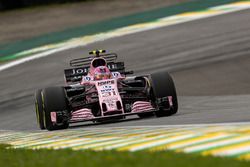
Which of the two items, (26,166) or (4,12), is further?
(4,12)

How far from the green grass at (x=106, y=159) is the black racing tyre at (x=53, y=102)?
5080mm

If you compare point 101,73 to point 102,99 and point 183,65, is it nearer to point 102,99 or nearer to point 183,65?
point 102,99

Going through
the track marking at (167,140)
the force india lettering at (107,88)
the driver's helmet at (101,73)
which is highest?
the driver's helmet at (101,73)

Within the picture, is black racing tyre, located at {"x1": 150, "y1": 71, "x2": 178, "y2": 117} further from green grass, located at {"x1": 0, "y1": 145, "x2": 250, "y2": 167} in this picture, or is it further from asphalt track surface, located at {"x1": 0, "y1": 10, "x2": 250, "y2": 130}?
green grass, located at {"x1": 0, "y1": 145, "x2": 250, "y2": 167}

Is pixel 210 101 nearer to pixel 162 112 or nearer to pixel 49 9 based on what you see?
pixel 162 112

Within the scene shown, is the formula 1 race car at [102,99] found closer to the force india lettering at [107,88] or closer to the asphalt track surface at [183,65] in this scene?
the force india lettering at [107,88]

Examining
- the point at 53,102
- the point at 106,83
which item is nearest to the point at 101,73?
the point at 106,83

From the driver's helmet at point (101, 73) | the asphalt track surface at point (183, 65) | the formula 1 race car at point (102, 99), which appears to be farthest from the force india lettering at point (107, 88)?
the asphalt track surface at point (183, 65)

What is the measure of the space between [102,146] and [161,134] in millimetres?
850

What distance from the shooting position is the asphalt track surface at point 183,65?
19069mm

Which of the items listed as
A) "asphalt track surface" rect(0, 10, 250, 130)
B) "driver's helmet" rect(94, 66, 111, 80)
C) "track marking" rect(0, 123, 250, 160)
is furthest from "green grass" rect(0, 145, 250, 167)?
"asphalt track surface" rect(0, 10, 250, 130)

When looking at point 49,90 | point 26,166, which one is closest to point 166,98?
point 49,90

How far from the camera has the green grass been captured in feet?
21.9

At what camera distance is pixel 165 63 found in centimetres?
2388
